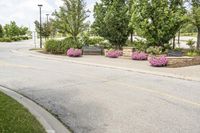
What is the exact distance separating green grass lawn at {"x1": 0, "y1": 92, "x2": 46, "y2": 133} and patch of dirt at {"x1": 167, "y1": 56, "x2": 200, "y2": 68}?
42.9 ft

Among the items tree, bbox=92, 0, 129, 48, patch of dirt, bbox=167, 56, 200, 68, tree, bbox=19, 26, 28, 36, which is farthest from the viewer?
tree, bbox=19, 26, 28, 36

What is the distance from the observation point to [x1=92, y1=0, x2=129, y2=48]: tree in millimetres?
30188

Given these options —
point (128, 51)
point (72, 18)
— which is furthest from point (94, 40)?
point (128, 51)

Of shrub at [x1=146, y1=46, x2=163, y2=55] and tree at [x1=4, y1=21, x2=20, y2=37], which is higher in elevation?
tree at [x1=4, y1=21, x2=20, y2=37]

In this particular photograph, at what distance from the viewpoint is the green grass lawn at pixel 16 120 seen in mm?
6684

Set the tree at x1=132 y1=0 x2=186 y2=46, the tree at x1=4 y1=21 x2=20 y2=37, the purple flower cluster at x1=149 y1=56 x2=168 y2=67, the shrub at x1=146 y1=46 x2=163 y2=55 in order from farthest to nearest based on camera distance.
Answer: the tree at x1=4 y1=21 x2=20 y2=37
the tree at x1=132 y1=0 x2=186 y2=46
the shrub at x1=146 y1=46 x2=163 y2=55
the purple flower cluster at x1=149 y1=56 x2=168 y2=67

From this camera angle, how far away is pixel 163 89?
12656 millimetres

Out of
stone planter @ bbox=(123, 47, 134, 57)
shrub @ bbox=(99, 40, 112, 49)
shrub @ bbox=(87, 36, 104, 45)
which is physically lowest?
stone planter @ bbox=(123, 47, 134, 57)

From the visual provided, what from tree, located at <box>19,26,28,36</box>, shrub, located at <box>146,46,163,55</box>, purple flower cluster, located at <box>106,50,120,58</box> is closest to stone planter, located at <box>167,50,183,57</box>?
shrub, located at <box>146,46,163,55</box>

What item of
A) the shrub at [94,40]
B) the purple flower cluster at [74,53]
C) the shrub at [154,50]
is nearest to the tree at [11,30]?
the shrub at [94,40]

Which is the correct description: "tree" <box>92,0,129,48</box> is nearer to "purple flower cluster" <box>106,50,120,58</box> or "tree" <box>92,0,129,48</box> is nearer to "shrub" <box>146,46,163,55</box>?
"purple flower cluster" <box>106,50,120,58</box>

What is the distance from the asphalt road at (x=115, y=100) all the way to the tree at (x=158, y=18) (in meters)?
9.52

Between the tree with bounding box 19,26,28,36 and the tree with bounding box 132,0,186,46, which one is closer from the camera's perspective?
the tree with bounding box 132,0,186,46

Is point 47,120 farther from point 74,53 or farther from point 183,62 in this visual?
point 74,53
